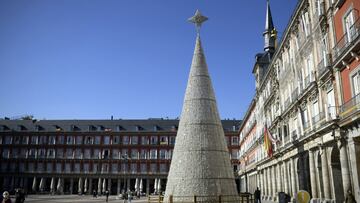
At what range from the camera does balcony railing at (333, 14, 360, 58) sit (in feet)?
52.0

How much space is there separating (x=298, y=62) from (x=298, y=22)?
3.09 m

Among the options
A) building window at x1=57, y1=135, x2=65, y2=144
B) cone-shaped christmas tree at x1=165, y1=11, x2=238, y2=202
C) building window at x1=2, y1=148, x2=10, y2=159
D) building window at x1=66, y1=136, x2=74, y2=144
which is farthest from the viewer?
building window at x1=2, y1=148, x2=10, y2=159

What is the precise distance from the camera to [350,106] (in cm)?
1681

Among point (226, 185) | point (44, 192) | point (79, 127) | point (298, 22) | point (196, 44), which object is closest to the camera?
point (226, 185)

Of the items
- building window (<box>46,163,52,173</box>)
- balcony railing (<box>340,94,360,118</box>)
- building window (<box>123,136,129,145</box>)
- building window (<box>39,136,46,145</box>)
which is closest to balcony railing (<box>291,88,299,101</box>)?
balcony railing (<box>340,94,360,118</box>)

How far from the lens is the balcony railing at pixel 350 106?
52.4 ft

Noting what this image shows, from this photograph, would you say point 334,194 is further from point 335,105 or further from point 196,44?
point 196,44

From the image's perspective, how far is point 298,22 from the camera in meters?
25.7

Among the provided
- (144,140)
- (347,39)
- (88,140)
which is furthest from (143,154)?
(347,39)

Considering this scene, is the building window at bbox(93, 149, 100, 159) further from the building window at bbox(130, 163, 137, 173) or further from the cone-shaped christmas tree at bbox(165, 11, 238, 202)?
the cone-shaped christmas tree at bbox(165, 11, 238, 202)

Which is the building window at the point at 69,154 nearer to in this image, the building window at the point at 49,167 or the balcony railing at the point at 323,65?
the building window at the point at 49,167

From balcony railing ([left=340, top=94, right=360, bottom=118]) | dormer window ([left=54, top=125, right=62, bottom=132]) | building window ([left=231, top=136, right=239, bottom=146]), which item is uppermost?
dormer window ([left=54, top=125, right=62, bottom=132])

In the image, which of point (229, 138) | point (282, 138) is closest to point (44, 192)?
point (229, 138)

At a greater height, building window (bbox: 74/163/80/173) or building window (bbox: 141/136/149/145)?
building window (bbox: 141/136/149/145)
